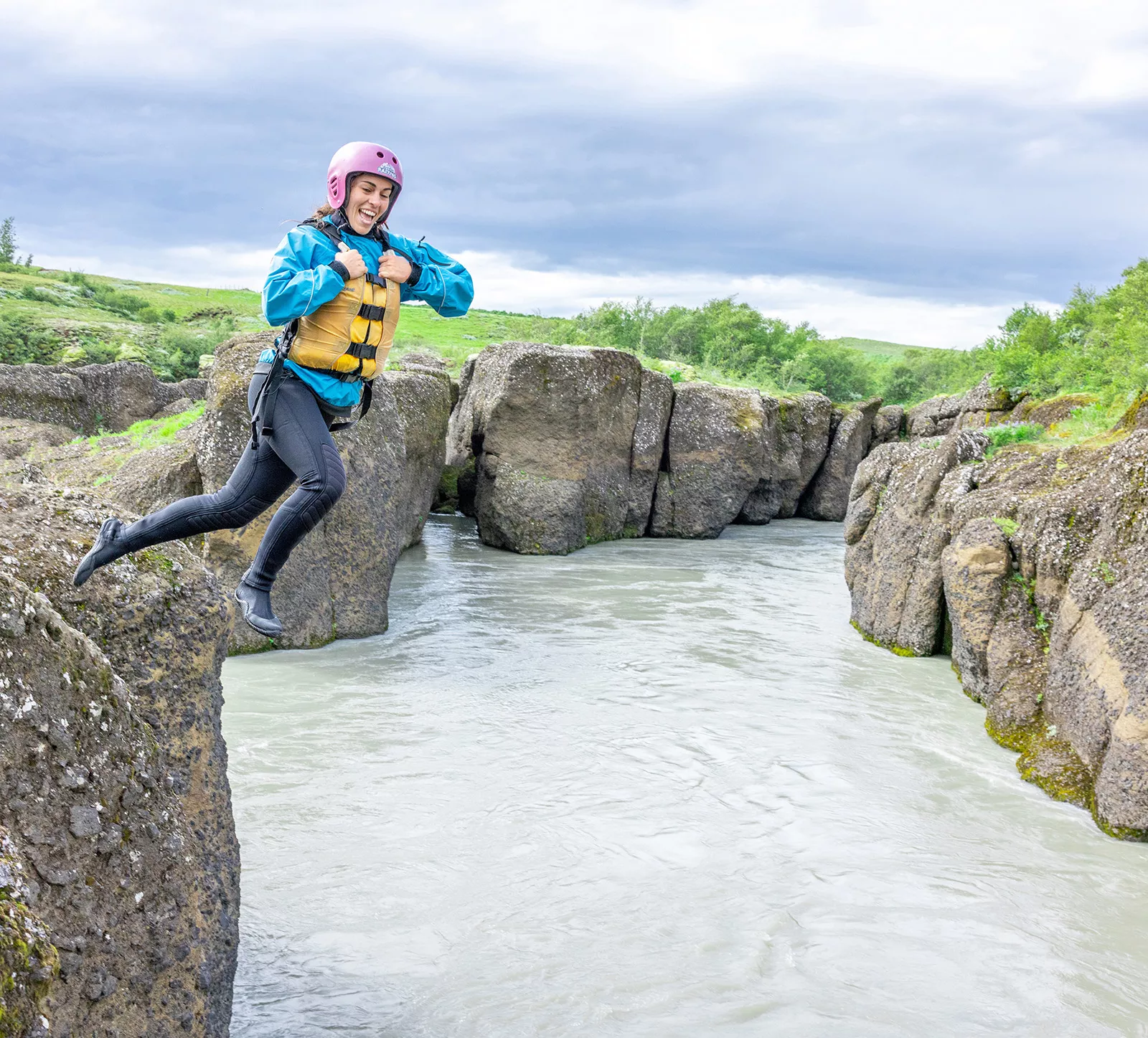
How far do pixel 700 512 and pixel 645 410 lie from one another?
2427 millimetres

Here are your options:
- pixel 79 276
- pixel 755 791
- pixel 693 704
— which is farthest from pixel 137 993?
pixel 79 276

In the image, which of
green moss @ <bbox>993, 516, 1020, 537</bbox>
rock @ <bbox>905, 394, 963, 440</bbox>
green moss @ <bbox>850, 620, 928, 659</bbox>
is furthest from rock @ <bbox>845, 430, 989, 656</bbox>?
rock @ <bbox>905, 394, 963, 440</bbox>

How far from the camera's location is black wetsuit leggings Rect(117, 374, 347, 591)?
4.36 metres

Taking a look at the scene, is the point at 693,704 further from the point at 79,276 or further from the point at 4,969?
the point at 79,276

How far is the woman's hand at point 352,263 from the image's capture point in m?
4.38

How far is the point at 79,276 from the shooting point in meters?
60.6

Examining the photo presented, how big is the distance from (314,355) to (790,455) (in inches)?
810

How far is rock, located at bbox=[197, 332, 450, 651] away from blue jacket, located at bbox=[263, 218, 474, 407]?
486 cm

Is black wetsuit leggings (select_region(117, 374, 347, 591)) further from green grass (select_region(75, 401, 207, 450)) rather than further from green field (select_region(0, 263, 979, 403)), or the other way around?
green field (select_region(0, 263, 979, 403))

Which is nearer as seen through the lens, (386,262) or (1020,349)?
(386,262)

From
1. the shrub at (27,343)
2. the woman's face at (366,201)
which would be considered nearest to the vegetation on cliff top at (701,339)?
the shrub at (27,343)

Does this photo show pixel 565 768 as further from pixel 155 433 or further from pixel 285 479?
pixel 155 433

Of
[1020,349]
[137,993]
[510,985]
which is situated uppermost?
[1020,349]

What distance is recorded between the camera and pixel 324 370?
4551mm
